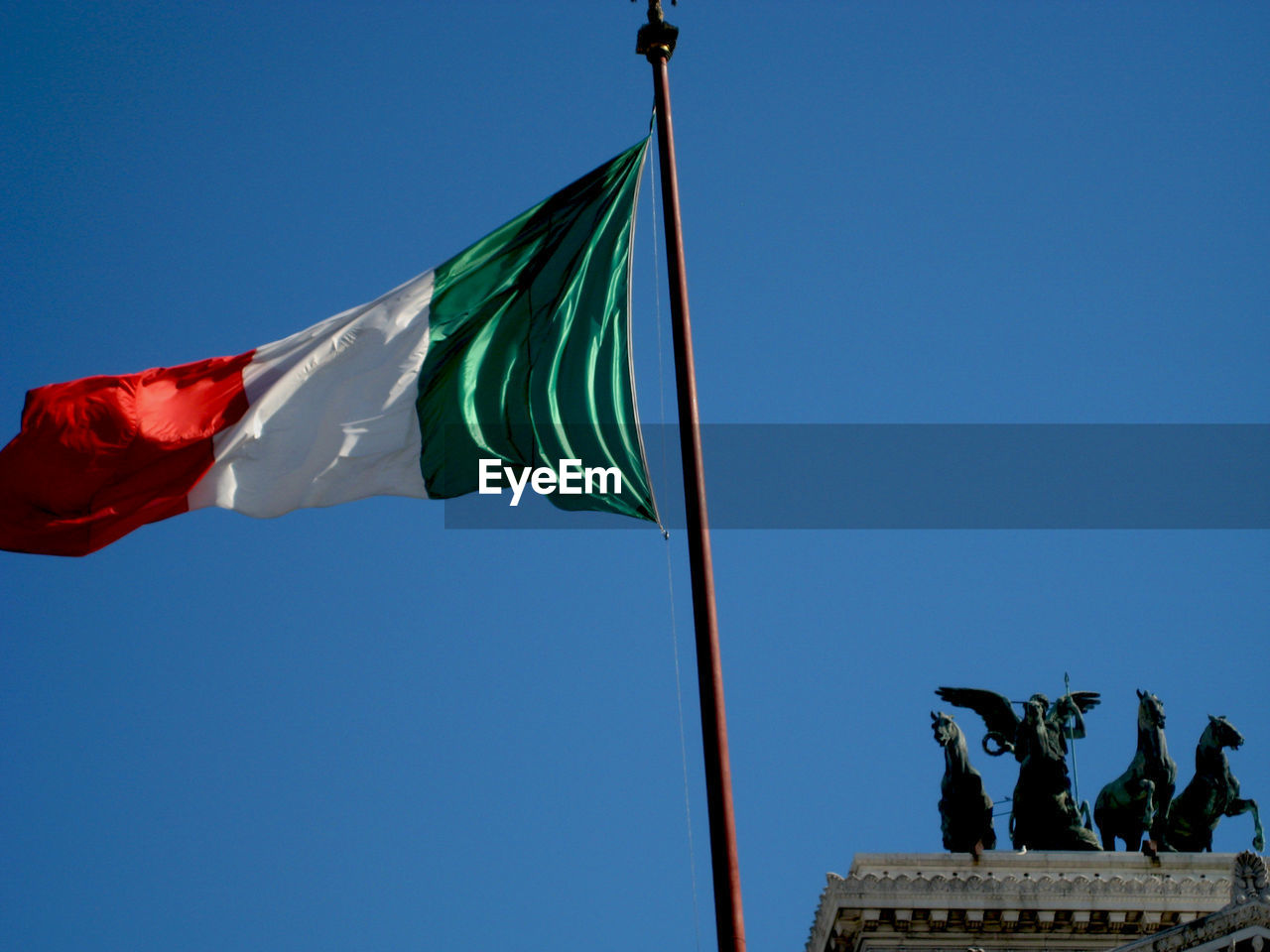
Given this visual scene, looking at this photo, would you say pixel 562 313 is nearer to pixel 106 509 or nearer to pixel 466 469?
pixel 466 469

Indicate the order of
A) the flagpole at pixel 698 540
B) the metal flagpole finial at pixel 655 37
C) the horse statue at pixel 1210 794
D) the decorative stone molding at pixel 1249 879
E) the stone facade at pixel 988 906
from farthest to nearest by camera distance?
the horse statue at pixel 1210 794, the stone facade at pixel 988 906, the decorative stone molding at pixel 1249 879, the metal flagpole finial at pixel 655 37, the flagpole at pixel 698 540

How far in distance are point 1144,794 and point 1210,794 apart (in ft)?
3.32

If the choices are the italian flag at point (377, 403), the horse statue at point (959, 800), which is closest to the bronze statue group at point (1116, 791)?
the horse statue at point (959, 800)

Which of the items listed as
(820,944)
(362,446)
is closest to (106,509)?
(362,446)

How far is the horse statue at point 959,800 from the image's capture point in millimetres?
35438

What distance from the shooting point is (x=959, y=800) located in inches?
1409

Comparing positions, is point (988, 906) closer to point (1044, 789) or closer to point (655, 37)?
point (1044, 789)

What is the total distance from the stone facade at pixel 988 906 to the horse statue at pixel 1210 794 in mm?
2375

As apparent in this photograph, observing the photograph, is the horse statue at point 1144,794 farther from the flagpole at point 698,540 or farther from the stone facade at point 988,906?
the flagpole at point 698,540

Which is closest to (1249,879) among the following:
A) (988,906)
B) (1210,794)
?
(988,906)

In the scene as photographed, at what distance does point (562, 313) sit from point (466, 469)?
1.64 m

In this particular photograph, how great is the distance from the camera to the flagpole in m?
16.0

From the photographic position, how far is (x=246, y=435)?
20.2 metres

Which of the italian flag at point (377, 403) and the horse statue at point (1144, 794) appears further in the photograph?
the horse statue at point (1144, 794)
